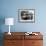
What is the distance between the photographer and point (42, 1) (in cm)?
454

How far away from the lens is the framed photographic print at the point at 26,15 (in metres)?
4.53

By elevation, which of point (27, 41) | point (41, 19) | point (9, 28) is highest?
point (41, 19)

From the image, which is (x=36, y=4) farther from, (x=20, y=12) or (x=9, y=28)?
(x=9, y=28)

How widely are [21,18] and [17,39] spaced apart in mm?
861

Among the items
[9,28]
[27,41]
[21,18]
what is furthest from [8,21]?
[27,41]

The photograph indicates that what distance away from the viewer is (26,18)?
4.54 metres

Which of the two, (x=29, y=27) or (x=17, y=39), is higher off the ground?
(x=29, y=27)

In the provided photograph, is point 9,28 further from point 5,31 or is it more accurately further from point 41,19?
point 41,19

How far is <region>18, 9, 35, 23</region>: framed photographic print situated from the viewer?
178 inches

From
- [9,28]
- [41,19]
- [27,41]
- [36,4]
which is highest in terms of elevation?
[36,4]

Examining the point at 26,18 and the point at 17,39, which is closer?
the point at 17,39

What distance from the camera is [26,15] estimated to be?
4.54m

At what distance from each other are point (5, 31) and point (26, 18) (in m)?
0.87

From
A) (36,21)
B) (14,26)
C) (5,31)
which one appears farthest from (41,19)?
(5,31)
